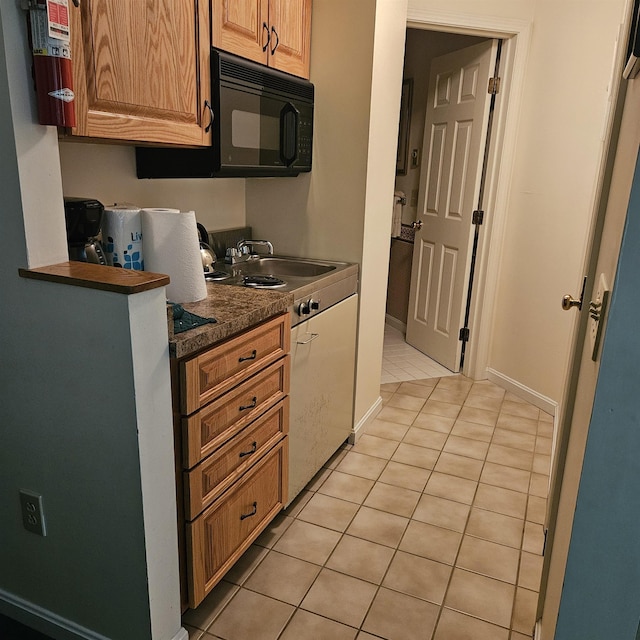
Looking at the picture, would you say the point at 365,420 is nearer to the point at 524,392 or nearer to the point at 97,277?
the point at 524,392

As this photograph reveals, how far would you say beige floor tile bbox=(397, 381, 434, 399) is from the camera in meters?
3.36

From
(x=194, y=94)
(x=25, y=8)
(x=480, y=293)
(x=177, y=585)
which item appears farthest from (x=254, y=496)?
(x=480, y=293)

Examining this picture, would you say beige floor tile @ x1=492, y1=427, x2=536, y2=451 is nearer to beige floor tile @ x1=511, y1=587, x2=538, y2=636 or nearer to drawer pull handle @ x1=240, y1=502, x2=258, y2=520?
beige floor tile @ x1=511, y1=587, x2=538, y2=636

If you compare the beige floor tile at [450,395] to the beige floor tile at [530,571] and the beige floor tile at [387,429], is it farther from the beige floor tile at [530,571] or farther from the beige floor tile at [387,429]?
the beige floor tile at [530,571]

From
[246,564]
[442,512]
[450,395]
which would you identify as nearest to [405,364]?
[450,395]

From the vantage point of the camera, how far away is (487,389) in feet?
11.5

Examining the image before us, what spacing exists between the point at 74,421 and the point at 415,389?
95.5 inches

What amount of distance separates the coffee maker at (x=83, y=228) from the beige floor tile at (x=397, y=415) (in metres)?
1.91

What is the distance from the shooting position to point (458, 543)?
6.60ft

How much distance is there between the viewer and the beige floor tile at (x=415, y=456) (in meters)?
2.56

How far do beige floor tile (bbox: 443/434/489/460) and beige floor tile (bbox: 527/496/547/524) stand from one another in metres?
0.38

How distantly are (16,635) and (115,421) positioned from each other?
79 cm

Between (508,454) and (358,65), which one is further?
(508,454)

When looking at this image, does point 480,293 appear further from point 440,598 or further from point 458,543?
point 440,598
